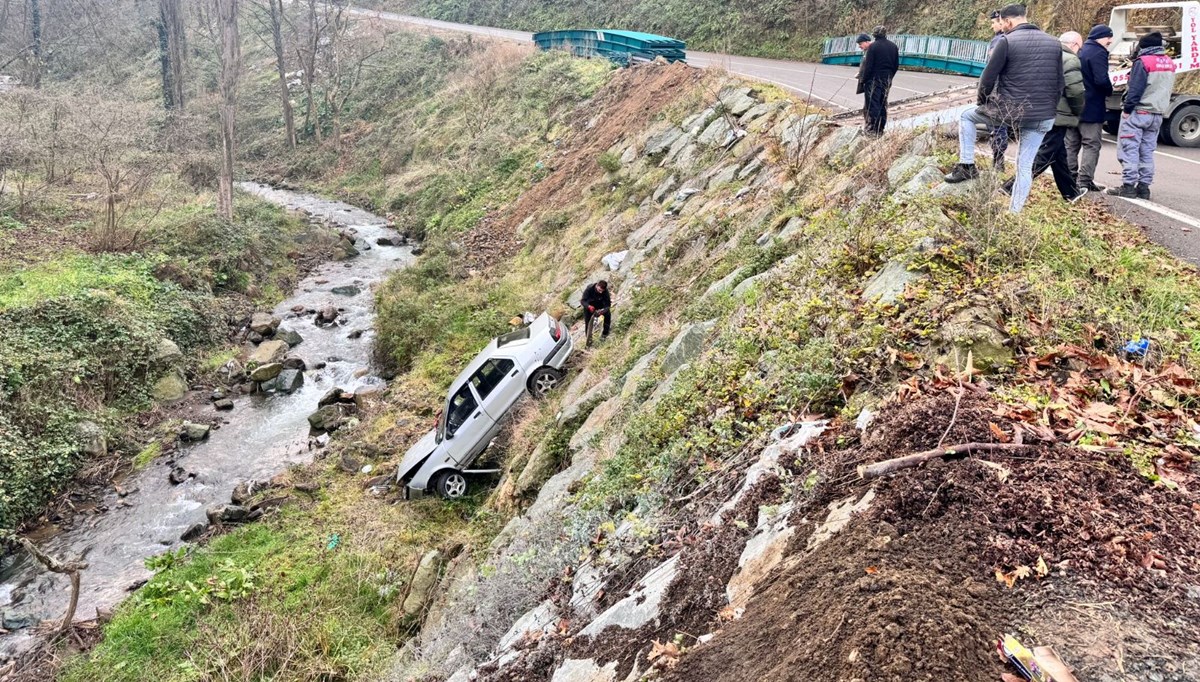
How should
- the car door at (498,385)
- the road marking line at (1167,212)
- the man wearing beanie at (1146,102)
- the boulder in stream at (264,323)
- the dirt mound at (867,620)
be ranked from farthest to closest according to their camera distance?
the boulder in stream at (264,323) → the car door at (498,385) → the man wearing beanie at (1146,102) → the road marking line at (1167,212) → the dirt mound at (867,620)

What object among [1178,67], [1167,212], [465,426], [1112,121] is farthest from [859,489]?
[1178,67]

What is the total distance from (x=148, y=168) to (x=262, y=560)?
2099cm

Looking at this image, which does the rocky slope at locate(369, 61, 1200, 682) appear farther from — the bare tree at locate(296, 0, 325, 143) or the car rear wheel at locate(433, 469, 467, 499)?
the bare tree at locate(296, 0, 325, 143)

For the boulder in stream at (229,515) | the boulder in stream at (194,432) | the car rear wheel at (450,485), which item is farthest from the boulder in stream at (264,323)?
the car rear wheel at (450,485)

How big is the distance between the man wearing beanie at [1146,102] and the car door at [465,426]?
30.0 feet

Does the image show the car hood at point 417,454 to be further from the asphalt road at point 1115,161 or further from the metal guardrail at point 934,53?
the metal guardrail at point 934,53

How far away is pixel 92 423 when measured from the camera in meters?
12.6

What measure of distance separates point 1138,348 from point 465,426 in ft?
26.8

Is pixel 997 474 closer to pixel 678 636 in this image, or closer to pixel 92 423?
pixel 678 636

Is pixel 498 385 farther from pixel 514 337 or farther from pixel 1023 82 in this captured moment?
pixel 1023 82

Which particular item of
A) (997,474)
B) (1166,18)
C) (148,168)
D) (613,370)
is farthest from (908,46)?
(148,168)

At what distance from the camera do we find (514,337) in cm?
1121

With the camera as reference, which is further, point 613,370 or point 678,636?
point 613,370

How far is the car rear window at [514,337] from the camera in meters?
11.1
